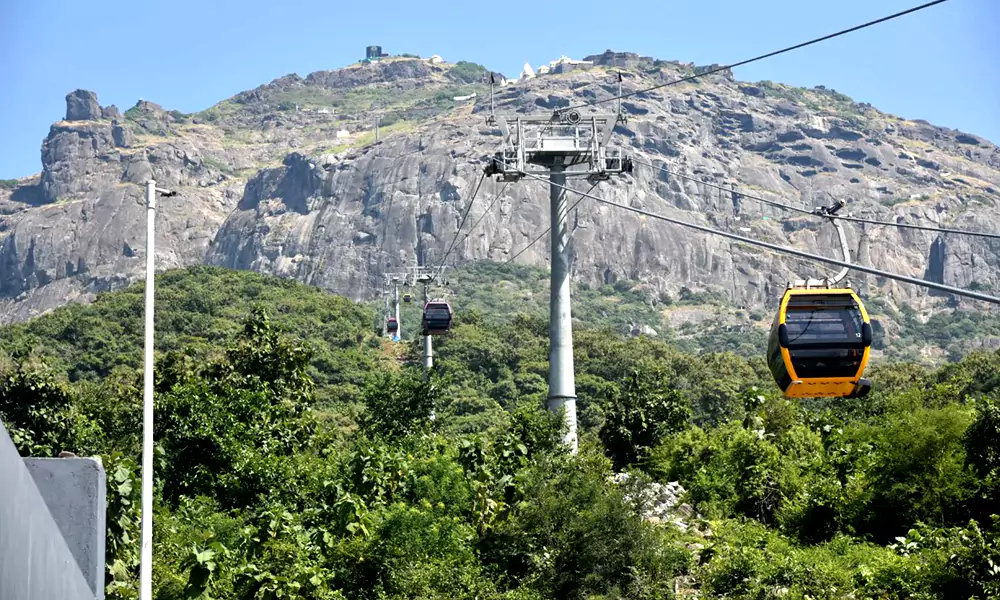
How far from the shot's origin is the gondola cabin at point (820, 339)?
66.7 feet

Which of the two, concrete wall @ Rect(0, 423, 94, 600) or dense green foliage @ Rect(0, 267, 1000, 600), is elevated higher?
concrete wall @ Rect(0, 423, 94, 600)

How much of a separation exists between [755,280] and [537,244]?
34125 mm

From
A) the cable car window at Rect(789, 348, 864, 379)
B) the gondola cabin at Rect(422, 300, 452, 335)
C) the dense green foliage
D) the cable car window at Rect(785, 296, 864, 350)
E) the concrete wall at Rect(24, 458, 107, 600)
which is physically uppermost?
the gondola cabin at Rect(422, 300, 452, 335)

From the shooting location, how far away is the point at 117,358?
80625mm

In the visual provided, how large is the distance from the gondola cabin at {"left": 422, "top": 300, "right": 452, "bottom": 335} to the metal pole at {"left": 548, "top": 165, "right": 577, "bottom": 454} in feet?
64.7

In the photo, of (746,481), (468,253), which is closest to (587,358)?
(746,481)

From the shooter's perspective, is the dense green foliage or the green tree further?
the green tree

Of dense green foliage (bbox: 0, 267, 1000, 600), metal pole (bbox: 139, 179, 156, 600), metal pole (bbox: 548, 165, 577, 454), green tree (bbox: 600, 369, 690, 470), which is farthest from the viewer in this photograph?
green tree (bbox: 600, 369, 690, 470)

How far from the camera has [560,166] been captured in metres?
28.3

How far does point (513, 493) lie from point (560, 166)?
24.0 ft

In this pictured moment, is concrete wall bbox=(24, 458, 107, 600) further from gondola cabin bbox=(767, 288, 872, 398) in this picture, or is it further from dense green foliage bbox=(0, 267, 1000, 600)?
gondola cabin bbox=(767, 288, 872, 398)

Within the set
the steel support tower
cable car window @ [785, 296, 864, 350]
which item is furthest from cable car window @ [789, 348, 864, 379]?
the steel support tower

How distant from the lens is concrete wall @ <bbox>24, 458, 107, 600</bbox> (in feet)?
15.9

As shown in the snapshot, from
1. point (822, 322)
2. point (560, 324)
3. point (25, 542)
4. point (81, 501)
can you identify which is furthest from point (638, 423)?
point (25, 542)
